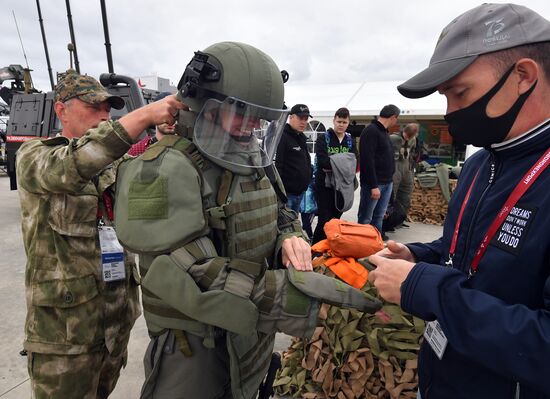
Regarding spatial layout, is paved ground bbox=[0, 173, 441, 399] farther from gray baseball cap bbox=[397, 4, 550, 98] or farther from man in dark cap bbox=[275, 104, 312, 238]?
gray baseball cap bbox=[397, 4, 550, 98]

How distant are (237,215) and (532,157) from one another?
88cm

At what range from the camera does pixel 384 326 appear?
1949 millimetres

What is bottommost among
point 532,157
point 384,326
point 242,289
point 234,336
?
point 384,326

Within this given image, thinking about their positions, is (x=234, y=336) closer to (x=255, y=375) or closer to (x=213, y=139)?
(x=255, y=375)

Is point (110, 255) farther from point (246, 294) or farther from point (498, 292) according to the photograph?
point (498, 292)

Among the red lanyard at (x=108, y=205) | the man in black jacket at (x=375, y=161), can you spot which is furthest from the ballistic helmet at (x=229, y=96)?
the man in black jacket at (x=375, y=161)

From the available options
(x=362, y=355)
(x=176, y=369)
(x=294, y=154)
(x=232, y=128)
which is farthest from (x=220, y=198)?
(x=294, y=154)

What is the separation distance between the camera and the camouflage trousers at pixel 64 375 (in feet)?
4.57

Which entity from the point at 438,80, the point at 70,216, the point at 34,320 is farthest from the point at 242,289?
the point at 34,320

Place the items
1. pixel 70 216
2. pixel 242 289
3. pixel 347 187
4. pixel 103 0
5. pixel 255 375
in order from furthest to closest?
pixel 103 0 < pixel 347 187 < pixel 70 216 < pixel 255 375 < pixel 242 289

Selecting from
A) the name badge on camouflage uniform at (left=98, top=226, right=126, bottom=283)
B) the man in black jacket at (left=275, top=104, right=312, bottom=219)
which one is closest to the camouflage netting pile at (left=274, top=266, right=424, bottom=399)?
the name badge on camouflage uniform at (left=98, top=226, right=126, bottom=283)

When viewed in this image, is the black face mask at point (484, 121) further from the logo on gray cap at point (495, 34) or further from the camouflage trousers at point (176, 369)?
the camouflage trousers at point (176, 369)

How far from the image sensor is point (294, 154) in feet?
13.4

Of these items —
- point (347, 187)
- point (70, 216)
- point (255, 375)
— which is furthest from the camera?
point (347, 187)
